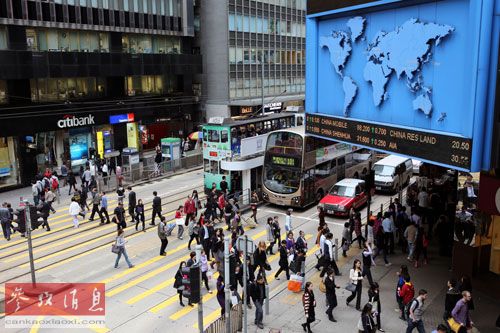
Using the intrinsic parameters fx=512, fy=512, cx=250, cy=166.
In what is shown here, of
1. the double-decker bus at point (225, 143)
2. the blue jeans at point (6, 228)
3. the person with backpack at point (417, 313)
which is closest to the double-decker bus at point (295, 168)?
the double-decker bus at point (225, 143)

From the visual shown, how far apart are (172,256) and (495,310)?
1104 centimetres

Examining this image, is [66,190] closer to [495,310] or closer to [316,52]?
[316,52]

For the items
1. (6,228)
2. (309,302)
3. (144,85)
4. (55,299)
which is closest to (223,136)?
(6,228)

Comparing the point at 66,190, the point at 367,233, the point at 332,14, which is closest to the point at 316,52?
the point at 332,14

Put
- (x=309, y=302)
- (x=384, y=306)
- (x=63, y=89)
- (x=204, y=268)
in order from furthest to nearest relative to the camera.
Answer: (x=63, y=89)
(x=204, y=268)
(x=384, y=306)
(x=309, y=302)

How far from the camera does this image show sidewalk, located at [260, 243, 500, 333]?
13492 mm

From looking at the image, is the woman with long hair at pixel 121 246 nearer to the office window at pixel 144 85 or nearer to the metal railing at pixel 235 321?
→ the metal railing at pixel 235 321

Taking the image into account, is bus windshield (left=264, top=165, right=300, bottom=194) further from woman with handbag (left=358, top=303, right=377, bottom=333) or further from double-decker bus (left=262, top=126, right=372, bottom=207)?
woman with handbag (left=358, top=303, right=377, bottom=333)

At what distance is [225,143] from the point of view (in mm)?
26547

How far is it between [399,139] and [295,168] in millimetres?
11187

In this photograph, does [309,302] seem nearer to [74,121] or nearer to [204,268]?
[204,268]

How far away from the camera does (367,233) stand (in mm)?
18891

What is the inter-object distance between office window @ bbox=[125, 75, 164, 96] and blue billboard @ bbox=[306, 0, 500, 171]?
92.5ft

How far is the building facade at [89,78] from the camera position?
1292 inches
